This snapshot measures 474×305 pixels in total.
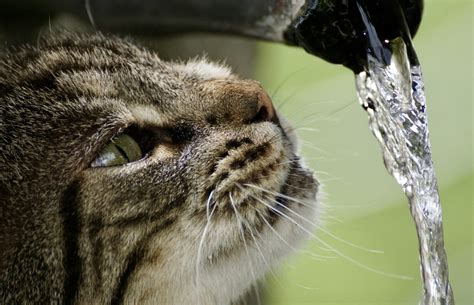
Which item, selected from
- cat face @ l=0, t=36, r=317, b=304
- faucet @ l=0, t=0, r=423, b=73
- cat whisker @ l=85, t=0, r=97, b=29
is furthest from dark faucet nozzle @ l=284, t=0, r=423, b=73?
cat whisker @ l=85, t=0, r=97, b=29

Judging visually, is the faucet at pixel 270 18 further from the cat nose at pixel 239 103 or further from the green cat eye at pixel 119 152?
the green cat eye at pixel 119 152

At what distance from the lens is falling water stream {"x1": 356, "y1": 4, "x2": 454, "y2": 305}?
3.23ft

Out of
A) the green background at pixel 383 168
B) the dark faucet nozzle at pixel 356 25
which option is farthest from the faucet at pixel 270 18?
the green background at pixel 383 168

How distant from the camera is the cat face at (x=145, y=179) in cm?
90

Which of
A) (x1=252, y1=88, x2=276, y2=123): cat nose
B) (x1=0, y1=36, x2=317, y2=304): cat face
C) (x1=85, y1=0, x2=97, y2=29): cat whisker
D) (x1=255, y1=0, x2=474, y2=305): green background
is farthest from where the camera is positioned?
(x1=255, y1=0, x2=474, y2=305): green background

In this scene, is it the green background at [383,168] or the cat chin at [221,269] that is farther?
the green background at [383,168]

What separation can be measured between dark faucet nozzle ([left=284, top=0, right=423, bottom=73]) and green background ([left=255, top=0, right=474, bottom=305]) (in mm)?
868

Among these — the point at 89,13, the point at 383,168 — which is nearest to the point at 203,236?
the point at 89,13

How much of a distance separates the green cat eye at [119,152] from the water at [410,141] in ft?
0.98

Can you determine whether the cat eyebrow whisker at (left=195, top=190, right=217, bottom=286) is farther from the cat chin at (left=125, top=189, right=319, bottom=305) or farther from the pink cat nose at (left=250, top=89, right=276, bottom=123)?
the pink cat nose at (left=250, top=89, right=276, bottom=123)

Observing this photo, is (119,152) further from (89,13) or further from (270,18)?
(89,13)

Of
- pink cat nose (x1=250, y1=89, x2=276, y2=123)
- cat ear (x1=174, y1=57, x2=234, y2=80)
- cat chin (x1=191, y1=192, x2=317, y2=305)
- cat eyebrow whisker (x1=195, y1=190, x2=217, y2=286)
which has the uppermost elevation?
cat ear (x1=174, y1=57, x2=234, y2=80)

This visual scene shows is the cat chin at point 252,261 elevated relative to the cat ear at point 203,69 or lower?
lower

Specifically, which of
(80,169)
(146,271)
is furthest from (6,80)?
(146,271)
